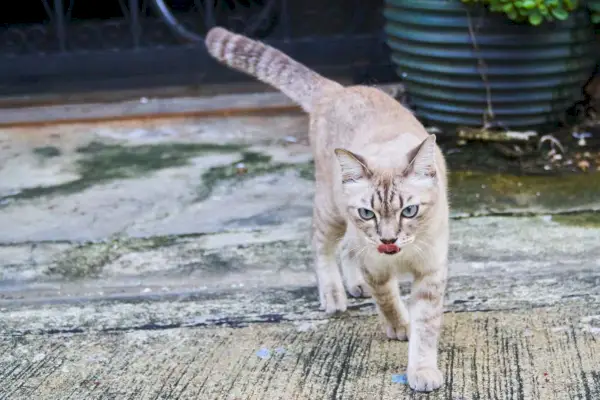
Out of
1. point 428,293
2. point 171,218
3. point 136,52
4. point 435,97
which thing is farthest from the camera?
point 136,52

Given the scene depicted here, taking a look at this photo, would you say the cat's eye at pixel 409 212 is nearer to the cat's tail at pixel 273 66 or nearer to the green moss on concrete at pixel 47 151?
the cat's tail at pixel 273 66

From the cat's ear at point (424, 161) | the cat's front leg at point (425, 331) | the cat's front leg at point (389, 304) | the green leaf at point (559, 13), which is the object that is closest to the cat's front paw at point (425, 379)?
the cat's front leg at point (425, 331)

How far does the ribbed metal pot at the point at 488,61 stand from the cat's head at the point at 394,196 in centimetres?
250

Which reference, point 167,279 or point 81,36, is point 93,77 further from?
point 167,279

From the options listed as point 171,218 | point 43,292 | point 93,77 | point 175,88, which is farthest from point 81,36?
point 43,292

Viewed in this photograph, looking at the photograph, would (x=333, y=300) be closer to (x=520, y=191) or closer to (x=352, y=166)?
(x=352, y=166)

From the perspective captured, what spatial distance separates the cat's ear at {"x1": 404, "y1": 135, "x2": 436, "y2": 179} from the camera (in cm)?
265

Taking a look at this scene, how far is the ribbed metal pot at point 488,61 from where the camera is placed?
5.01 metres

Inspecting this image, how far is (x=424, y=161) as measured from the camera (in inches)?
106

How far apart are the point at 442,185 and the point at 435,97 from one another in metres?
2.42

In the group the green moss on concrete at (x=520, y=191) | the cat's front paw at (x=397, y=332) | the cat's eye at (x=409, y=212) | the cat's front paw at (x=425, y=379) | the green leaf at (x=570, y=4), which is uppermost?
the green leaf at (x=570, y=4)

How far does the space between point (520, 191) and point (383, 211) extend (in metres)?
2.30

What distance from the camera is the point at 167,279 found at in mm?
3998

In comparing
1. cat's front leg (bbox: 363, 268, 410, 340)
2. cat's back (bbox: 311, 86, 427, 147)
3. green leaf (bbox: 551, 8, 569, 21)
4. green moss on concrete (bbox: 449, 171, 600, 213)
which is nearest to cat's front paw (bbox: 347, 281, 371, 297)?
cat's front leg (bbox: 363, 268, 410, 340)
